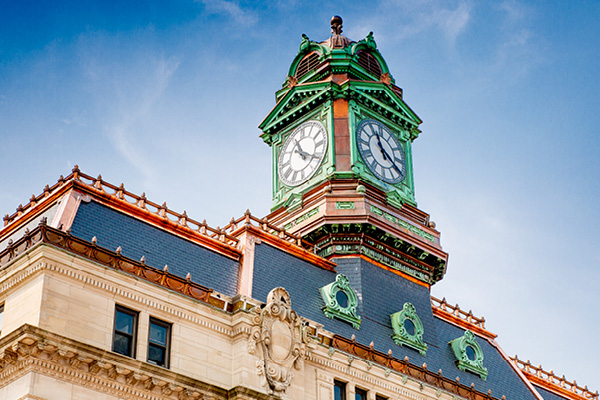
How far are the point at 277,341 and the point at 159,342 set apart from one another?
17.3ft

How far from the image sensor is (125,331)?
129ft

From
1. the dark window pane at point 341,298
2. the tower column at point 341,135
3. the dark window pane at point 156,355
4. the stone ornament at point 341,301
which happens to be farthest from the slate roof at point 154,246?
the tower column at point 341,135

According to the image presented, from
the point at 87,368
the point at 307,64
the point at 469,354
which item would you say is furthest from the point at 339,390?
the point at 307,64

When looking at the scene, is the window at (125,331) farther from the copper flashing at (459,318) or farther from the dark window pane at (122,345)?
the copper flashing at (459,318)

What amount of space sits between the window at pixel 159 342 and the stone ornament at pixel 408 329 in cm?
1449

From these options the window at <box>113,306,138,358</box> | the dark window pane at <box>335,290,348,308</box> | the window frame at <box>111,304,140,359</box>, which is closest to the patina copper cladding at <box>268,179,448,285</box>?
the dark window pane at <box>335,290,348,308</box>

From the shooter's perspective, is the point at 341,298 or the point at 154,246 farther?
the point at 341,298

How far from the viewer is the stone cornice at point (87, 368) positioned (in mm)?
35406

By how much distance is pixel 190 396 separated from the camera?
39312 millimetres

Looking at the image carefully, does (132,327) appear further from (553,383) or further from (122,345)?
(553,383)

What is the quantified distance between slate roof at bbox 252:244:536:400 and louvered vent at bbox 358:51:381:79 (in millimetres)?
15836

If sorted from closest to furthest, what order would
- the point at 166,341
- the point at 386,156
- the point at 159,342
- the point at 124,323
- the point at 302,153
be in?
the point at 124,323
the point at 159,342
the point at 166,341
the point at 302,153
the point at 386,156

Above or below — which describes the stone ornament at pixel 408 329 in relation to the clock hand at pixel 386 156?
below

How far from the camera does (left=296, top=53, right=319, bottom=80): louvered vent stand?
64500 mm
